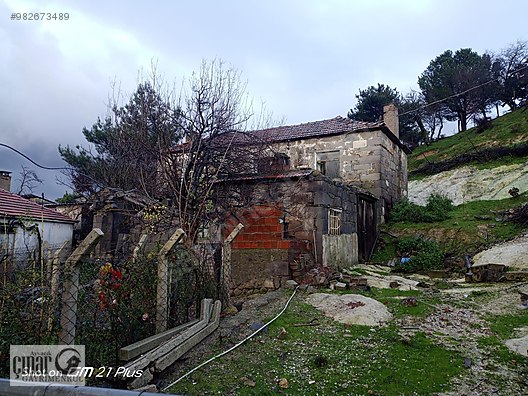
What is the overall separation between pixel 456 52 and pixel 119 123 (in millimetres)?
34004

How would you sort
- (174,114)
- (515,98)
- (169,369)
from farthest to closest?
1. (515,98)
2. (174,114)
3. (169,369)

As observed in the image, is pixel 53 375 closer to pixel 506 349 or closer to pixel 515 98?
pixel 506 349

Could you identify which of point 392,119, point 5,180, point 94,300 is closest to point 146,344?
point 94,300

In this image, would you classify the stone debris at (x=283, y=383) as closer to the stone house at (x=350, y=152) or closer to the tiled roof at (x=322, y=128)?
the stone house at (x=350, y=152)

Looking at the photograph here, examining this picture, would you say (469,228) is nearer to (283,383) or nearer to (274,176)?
(274,176)

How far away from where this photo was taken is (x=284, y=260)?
8789mm

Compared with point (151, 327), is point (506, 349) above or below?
below

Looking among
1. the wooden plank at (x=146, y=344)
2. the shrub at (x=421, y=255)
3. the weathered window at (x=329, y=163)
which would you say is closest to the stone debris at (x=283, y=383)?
the wooden plank at (x=146, y=344)

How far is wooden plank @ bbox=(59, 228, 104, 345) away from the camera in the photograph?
2.93 m

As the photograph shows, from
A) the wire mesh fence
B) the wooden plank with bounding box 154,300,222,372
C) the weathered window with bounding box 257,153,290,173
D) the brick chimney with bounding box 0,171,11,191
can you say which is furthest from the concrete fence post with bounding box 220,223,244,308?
the brick chimney with bounding box 0,171,11,191

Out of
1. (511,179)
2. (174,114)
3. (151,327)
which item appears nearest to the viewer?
(151,327)

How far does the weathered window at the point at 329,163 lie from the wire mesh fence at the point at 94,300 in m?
11.5

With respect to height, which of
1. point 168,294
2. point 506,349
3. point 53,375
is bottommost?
point 506,349

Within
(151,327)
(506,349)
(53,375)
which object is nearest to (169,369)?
(151,327)
